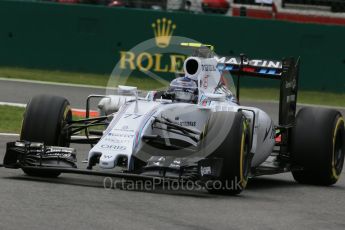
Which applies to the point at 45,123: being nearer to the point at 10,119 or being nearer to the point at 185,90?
the point at 185,90

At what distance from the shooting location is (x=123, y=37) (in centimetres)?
2147

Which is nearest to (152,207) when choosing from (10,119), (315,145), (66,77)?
(315,145)

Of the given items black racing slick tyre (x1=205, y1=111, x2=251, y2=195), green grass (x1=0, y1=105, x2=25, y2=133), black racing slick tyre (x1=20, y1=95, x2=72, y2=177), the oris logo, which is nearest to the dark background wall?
green grass (x1=0, y1=105, x2=25, y2=133)

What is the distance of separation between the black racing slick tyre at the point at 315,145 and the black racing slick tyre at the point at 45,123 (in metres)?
2.47

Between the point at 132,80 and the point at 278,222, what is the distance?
45.4ft

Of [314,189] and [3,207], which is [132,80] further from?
[3,207]

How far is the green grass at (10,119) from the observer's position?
14133 mm

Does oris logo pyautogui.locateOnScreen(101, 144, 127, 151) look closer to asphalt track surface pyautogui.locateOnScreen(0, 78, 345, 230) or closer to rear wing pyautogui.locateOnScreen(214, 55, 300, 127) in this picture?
asphalt track surface pyautogui.locateOnScreen(0, 78, 345, 230)

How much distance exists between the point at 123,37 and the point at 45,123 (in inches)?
471

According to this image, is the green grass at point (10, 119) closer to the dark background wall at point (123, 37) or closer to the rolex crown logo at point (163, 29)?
the dark background wall at point (123, 37)

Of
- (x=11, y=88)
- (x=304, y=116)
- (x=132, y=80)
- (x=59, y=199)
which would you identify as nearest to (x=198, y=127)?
(x=304, y=116)

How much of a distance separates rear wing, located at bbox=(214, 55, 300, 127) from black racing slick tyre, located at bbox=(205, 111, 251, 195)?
68.0 inches

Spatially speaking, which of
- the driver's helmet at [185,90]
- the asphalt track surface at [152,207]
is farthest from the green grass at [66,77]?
the asphalt track surface at [152,207]

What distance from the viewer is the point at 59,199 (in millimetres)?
8039
